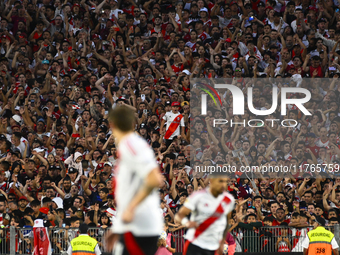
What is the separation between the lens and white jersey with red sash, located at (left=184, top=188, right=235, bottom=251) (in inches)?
269

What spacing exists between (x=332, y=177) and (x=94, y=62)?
7542 mm

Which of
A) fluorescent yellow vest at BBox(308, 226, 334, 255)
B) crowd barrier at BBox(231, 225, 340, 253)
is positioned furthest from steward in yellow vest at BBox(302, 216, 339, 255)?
crowd barrier at BBox(231, 225, 340, 253)

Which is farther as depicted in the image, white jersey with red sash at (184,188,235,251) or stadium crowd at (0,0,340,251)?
stadium crowd at (0,0,340,251)

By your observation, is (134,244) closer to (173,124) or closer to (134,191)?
(134,191)

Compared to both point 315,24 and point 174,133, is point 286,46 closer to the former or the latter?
point 315,24

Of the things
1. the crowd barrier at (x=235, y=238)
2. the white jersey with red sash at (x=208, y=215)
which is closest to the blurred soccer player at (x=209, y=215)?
the white jersey with red sash at (x=208, y=215)

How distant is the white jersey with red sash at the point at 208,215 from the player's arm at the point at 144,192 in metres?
2.28

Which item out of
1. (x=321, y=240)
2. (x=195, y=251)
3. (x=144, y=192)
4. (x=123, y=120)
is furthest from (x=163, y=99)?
(x=144, y=192)

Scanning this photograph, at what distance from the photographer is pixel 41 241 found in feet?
36.2

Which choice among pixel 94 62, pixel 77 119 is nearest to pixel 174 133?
pixel 77 119

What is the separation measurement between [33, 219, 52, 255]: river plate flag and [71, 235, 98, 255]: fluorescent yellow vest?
1.20 m

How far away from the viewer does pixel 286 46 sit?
640 inches

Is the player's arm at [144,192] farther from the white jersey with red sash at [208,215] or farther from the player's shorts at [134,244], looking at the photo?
the white jersey with red sash at [208,215]

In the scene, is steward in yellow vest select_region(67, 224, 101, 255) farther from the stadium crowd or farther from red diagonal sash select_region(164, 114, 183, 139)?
red diagonal sash select_region(164, 114, 183, 139)
